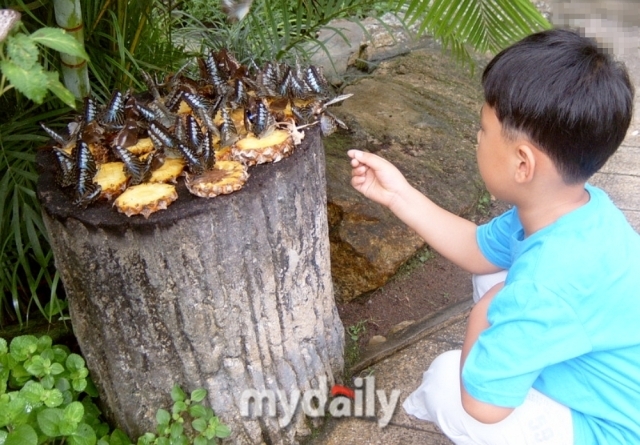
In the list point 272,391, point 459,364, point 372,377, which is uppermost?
point 459,364

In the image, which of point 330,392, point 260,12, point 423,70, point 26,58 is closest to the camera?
point 26,58

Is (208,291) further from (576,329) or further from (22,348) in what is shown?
(576,329)

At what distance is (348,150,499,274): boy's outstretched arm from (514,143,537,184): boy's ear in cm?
44

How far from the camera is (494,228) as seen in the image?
1841mm

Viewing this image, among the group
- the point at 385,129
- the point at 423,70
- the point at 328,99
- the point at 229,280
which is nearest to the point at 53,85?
the point at 229,280

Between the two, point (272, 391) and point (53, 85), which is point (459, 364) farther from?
point (53, 85)

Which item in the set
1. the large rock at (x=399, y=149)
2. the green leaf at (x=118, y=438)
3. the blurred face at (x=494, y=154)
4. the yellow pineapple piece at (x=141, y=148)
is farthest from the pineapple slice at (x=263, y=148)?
the large rock at (x=399, y=149)

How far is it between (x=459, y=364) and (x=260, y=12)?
324 centimetres

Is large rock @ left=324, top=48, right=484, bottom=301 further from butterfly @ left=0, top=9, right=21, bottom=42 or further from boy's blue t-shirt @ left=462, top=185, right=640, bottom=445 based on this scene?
butterfly @ left=0, top=9, right=21, bottom=42

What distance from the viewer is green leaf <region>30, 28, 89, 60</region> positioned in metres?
1.02

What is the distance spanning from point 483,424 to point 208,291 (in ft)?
2.33

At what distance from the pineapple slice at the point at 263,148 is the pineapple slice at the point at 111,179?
10.8 inches

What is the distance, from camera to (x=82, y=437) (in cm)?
177

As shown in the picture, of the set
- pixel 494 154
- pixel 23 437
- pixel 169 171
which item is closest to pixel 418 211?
pixel 494 154
